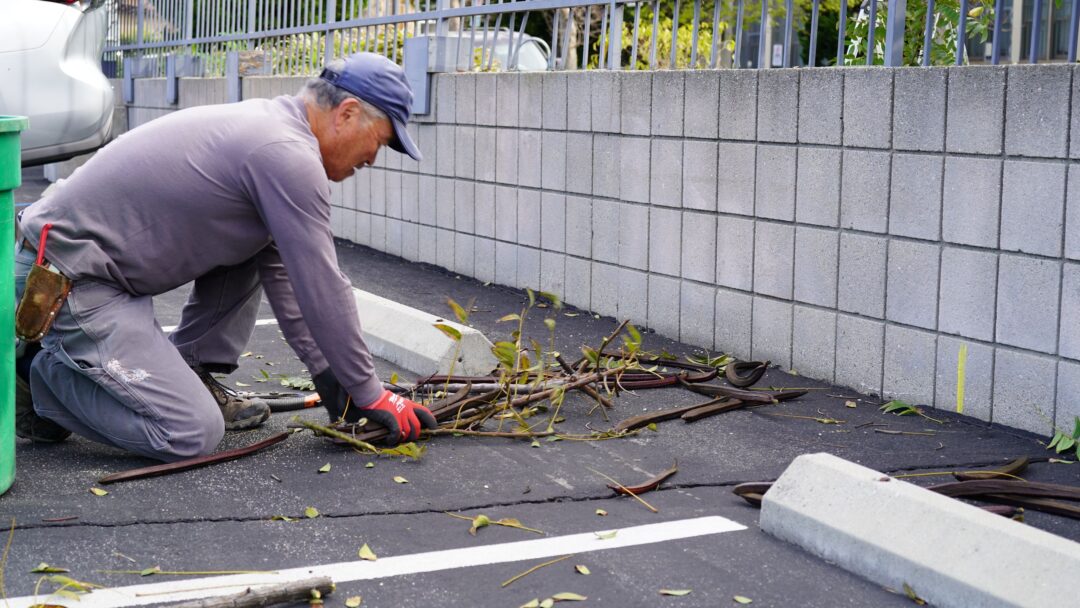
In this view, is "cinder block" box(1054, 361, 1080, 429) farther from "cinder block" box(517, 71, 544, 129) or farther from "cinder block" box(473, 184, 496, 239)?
"cinder block" box(473, 184, 496, 239)

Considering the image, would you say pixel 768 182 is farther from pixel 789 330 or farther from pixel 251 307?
pixel 251 307

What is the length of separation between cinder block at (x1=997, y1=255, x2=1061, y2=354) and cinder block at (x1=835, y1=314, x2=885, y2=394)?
0.59 metres

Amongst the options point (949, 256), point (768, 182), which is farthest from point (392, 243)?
point (949, 256)

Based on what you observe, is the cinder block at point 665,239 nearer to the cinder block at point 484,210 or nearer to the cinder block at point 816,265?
the cinder block at point 816,265

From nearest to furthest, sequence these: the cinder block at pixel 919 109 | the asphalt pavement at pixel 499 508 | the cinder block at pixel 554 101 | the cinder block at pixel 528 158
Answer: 1. the asphalt pavement at pixel 499 508
2. the cinder block at pixel 919 109
3. the cinder block at pixel 554 101
4. the cinder block at pixel 528 158

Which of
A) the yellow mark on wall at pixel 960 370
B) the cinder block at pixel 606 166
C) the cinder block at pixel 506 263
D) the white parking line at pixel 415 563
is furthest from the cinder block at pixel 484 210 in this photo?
the white parking line at pixel 415 563

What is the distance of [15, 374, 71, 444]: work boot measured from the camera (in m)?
4.30

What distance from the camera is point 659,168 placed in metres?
6.35

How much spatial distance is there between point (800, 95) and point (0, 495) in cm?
354

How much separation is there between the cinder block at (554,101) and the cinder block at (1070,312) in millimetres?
3346

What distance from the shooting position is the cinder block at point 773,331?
18.4ft

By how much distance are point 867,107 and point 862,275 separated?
0.69 meters

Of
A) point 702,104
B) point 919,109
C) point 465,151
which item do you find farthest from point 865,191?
point 465,151

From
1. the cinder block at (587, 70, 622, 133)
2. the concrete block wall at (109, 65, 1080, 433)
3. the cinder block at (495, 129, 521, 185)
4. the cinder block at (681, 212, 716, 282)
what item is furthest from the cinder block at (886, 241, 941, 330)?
the cinder block at (495, 129, 521, 185)
